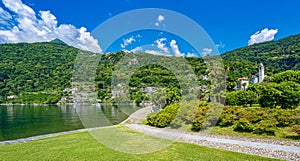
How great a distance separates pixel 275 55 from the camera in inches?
3487

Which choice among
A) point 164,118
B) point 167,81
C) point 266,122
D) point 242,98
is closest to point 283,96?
point 242,98

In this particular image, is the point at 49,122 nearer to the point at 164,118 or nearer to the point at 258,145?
the point at 164,118

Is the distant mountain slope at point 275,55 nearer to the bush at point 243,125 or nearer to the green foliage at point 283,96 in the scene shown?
the green foliage at point 283,96

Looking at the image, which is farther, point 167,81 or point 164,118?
point 167,81

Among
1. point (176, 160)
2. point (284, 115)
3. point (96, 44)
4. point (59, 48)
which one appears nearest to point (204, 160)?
point (176, 160)

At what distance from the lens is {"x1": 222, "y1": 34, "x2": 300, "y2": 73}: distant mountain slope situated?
75188mm

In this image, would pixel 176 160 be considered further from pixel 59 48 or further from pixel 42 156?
pixel 59 48

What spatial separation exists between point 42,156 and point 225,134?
28.2 feet

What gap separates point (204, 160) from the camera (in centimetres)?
603

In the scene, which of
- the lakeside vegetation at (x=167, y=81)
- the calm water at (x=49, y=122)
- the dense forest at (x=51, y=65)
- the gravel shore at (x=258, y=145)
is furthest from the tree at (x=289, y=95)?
the dense forest at (x=51, y=65)

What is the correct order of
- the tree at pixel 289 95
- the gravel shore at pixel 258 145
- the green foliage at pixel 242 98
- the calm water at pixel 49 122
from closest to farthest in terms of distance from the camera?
1. the gravel shore at pixel 258 145
2. the tree at pixel 289 95
3. the calm water at pixel 49 122
4. the green foliage at pixel 242 98

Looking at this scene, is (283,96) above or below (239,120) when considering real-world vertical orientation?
above

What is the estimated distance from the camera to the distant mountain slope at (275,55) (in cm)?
7519

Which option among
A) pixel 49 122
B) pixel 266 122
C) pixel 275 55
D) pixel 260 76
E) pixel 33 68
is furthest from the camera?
pixel 33 68
